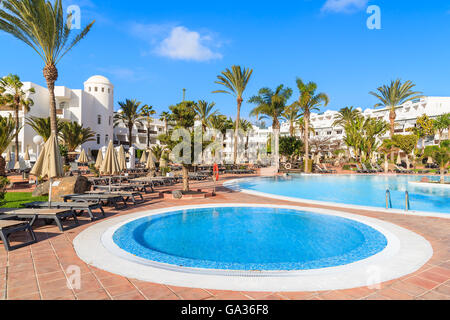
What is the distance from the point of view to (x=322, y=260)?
5.33 metres

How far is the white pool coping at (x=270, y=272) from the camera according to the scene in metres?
3.83

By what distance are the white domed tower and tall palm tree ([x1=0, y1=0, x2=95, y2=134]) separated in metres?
29.1

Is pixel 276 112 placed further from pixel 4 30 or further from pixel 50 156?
pixel 50 156

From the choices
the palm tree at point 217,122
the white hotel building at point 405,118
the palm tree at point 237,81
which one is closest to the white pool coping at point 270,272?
the palm tree at point 237,81

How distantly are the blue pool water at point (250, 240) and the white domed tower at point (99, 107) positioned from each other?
135ft

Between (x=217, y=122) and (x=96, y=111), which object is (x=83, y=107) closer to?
(x=96, y=111)

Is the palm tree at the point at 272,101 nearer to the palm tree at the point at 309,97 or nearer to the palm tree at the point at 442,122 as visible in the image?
the palm tree at the point at 309,97

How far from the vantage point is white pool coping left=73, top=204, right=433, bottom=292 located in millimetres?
3832

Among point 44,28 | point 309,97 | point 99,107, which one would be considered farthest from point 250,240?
point 99,107

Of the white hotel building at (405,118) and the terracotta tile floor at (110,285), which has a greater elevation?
the white hotel building at (405,118)

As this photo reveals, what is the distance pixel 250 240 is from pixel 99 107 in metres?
45.4

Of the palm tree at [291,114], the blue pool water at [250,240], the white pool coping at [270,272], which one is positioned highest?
the palm tree at [291,114]
